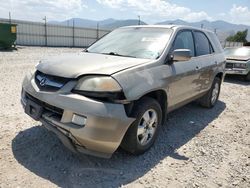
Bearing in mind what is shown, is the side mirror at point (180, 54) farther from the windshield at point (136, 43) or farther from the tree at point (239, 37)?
the tree at point (239, 37)

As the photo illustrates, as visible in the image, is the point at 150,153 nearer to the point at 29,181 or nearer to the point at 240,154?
the point at 240,154

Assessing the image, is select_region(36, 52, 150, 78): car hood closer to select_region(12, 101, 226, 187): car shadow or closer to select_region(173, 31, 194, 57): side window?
select_region(173, 31, 194, 57): side window

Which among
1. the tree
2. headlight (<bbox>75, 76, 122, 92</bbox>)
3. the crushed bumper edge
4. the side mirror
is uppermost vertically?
the side mirror

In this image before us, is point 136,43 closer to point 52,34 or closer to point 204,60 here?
point 204,60

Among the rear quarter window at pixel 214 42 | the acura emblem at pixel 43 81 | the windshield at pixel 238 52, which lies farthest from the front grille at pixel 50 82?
the windshield at pixel 238 52

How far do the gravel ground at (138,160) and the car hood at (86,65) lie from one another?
1.12 m

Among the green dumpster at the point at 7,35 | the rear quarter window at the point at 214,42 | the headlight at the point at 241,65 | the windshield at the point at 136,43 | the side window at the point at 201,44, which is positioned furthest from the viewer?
the green dumpster at the point at 7,35

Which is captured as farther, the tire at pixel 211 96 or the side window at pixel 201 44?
the tire at pixel 211 96

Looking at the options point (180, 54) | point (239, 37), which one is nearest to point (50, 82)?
point (180, 54)

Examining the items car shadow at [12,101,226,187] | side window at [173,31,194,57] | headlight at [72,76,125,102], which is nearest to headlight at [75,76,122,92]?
headlight at [72,76,125,102]

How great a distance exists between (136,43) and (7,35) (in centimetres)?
1602

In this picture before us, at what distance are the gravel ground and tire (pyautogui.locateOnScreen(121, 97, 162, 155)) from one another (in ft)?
0.58

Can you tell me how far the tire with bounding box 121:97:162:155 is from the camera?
3.28 m

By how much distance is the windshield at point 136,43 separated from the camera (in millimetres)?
3966
